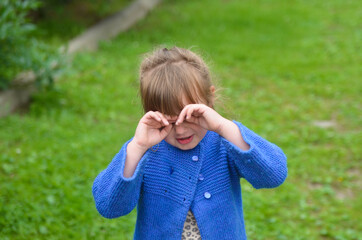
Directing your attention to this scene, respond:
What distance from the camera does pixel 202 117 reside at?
1.89 m

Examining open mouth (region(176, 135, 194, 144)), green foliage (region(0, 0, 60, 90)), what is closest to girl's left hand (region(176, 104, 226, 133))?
open mouth (region(176, 135, 194, 144))

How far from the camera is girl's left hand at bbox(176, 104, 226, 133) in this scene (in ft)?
5.87

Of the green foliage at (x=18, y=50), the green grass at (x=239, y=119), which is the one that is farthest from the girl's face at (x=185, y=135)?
the green foliage at (x=18, y=50)

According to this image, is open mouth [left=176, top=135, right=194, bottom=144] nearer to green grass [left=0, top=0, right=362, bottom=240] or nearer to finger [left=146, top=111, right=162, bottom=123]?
finger [left=146, top=111, right=162, bottom=123]

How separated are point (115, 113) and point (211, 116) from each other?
392 centimetres

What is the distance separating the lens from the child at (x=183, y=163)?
74.0 inches

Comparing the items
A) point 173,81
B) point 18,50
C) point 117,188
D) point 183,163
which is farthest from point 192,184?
point 18,50

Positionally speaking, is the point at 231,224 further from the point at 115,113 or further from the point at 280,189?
the point at 115,113

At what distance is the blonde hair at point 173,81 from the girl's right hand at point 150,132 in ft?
0.25

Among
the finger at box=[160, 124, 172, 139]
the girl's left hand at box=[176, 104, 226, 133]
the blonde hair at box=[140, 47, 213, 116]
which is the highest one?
the blonde hair at box=[140, 47, 213, 116]

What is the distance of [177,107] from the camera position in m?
1.92

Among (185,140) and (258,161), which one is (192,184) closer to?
(185,140)

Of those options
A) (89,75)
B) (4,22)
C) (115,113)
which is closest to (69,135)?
(115,113)

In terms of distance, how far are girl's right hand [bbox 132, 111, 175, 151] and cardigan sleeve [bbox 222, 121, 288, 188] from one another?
10.1 inches
